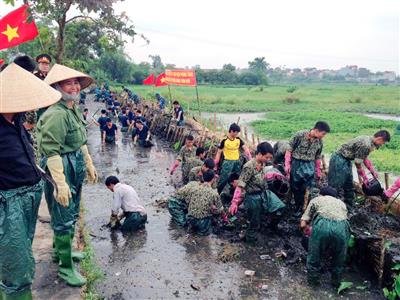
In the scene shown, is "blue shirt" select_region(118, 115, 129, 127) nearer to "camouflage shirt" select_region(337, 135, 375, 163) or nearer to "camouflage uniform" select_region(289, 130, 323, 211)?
Result: "camouflage uniform" select_region(289, 130, 323, 211)

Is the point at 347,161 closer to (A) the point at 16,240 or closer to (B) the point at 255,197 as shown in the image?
(B) the point at 255,197

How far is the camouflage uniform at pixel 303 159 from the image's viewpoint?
649 cm

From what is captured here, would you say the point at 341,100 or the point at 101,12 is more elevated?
the point at 101,12

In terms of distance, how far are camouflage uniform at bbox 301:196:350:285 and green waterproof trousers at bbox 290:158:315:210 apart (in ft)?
5.91

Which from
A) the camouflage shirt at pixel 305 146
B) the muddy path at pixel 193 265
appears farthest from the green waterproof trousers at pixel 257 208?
the camouflage shirt at pixel 305 146

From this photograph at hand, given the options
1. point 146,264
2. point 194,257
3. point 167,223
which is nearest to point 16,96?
point 146,264

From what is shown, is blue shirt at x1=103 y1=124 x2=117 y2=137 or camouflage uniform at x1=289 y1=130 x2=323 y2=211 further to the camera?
blue shirt at x1=103 y1=124 x2=117 y2=137

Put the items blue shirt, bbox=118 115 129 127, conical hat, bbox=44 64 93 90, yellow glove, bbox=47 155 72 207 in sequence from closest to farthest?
yellow glove, bbox=47 155 72 207 < conical hat, bbox=44 64 93 90 < blue shirt, bbox=118 115 129 127

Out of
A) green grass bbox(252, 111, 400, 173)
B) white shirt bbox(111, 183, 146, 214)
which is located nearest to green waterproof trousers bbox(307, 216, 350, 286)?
white shirt bbox(111, 183, 146, 214)

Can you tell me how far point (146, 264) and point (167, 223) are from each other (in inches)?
58.5

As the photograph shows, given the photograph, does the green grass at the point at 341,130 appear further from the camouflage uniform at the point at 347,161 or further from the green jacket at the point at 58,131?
the green jacket at the point at 58,131

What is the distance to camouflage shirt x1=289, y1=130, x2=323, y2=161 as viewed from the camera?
6473mm

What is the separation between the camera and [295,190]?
682cm

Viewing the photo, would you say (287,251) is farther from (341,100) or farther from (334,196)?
(341,100)
